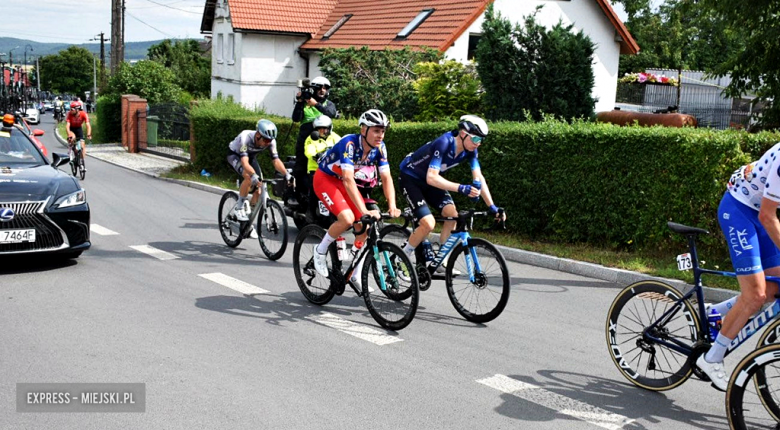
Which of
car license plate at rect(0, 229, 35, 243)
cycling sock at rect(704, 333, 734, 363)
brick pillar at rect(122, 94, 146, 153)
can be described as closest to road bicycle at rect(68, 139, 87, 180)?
brick pillar at rect(122, 94, 146, 153)

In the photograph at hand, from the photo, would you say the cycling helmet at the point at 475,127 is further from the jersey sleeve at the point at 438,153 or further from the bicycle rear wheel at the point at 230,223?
the bicycle rear wheel at the point at 230,223

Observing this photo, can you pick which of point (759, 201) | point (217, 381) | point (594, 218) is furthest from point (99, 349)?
point (594, 218)

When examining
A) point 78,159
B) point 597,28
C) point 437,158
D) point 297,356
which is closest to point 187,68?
point 597,28

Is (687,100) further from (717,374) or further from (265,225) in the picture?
(717,374)

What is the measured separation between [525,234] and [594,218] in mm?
1281

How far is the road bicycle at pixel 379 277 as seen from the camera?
22.3ft

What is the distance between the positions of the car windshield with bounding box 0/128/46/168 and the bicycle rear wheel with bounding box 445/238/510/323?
5.81 meters

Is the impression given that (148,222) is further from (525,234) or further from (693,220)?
(693,220)

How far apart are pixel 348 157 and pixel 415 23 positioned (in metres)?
25.5

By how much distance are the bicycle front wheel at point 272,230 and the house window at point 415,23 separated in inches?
870

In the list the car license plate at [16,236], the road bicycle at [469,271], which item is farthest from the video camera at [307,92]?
the road bicycle at [469,271]

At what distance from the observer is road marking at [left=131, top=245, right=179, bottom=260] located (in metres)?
10.1

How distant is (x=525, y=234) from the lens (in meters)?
11.9

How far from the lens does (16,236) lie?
8.54 meters
